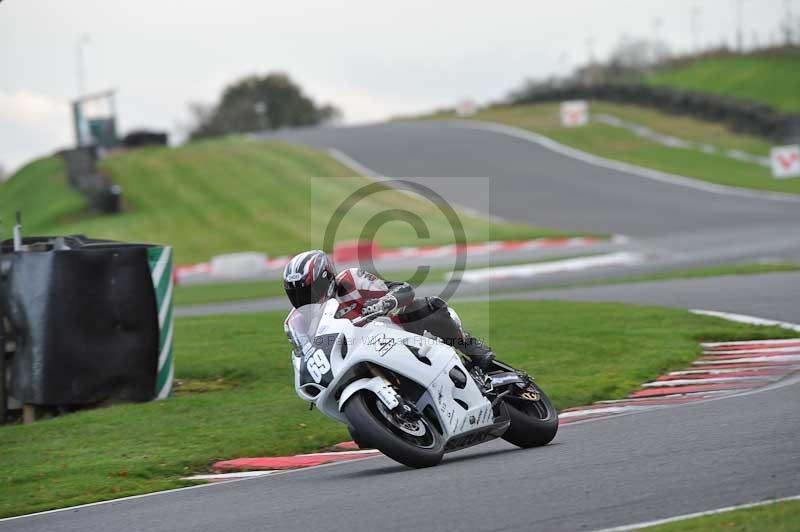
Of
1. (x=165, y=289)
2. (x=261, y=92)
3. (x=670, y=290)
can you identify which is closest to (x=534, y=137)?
(x=670, y=290)

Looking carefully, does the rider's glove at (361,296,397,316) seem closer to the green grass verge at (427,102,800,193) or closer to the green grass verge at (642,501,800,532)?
the green grass verge at (642,501,800,532)

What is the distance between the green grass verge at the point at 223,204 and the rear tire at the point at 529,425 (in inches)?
916

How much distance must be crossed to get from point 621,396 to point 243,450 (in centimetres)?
363

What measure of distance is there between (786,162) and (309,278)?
113 feet

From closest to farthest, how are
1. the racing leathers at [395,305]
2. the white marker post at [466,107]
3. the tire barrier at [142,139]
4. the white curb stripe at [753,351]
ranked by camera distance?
the racing leathers at [395,305] → the white curb stripe at [753,351] → the tire barrier at [142,139] → the white marker post at [466,107]

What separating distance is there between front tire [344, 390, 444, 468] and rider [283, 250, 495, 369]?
60 cm

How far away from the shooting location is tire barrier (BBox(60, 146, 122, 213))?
40594 millimetres

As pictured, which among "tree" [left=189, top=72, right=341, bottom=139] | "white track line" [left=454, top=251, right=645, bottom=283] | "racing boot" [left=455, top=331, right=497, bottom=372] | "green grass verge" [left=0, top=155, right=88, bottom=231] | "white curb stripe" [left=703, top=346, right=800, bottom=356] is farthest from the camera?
"tree" [left=189, top=72, right=341, bottom=139]

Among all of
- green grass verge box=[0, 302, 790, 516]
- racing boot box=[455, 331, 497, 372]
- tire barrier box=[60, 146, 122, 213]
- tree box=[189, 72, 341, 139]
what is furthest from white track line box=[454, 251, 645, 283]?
tree box=[189, 72, 341, 139]

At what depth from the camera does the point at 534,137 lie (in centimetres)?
5219

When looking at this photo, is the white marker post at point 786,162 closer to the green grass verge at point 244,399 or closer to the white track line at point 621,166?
the white track line at point 621,166

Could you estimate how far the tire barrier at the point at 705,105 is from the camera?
45219 mm

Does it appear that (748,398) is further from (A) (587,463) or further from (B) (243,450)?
(B) (243,450)

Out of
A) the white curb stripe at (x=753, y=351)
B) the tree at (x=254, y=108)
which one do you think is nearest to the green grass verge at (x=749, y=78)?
the white curb stripe at (x=753, y=351)
